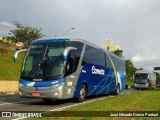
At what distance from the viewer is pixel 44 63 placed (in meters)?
15.4

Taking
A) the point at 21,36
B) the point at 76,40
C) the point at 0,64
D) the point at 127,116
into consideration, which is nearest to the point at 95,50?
the point at 76,40

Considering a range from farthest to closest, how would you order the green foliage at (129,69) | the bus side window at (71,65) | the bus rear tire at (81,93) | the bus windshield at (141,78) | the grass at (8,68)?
the green foliage at (129,69)
the bus windshield at (141,78)
the grass at (8,68)
the bus rear tire at (81,93)
the bus side window at (71,65)

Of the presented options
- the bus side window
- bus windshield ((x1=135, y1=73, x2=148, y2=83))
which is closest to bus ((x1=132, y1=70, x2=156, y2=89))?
bus windshield ((x1=135, y1=73, x2=148, y2=83))

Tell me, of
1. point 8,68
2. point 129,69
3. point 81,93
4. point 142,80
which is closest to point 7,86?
point 8,68

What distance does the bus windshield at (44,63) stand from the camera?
1524 centimetres

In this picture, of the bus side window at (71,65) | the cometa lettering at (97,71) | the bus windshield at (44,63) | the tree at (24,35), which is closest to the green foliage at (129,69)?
the tree at (24,35)

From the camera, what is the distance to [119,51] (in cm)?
9988

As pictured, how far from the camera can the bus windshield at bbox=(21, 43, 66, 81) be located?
50.0 ft

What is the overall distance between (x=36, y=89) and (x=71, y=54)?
2590 millimetres

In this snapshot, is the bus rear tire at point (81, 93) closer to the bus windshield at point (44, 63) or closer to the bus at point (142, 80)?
the bus windshield at point (44, 63)

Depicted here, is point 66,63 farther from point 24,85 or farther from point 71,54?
point 24,85

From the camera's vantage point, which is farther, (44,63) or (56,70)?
(44,63)

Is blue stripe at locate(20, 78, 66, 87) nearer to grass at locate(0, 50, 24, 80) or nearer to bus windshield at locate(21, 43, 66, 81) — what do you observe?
bus windshield at locate(21, 43, 66, 81)

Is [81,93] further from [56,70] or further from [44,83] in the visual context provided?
[44,83]
